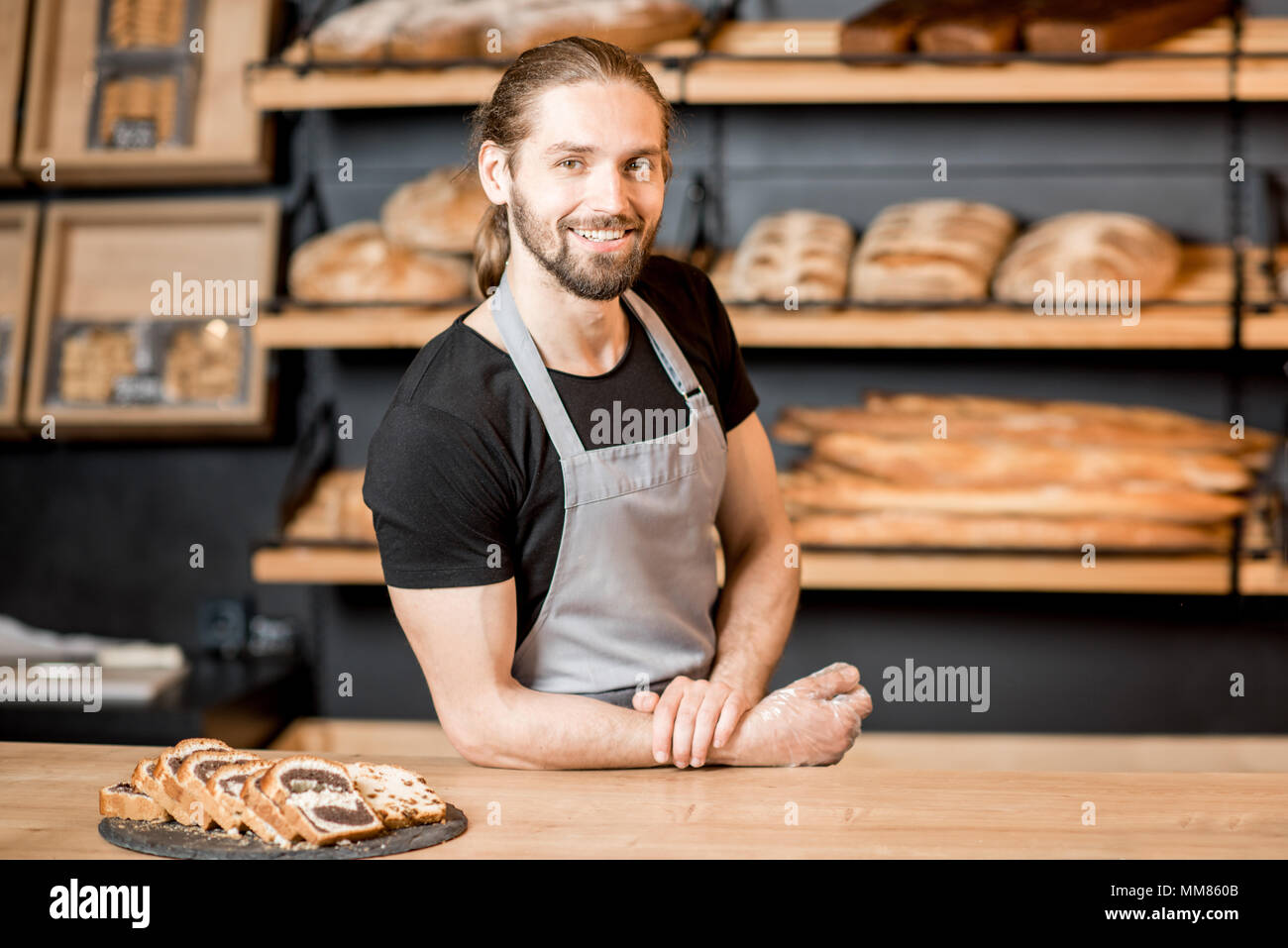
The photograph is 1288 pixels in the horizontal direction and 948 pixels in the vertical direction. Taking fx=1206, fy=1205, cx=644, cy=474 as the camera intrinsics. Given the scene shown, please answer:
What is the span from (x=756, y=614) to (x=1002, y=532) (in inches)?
32.5

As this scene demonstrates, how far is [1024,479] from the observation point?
226cm

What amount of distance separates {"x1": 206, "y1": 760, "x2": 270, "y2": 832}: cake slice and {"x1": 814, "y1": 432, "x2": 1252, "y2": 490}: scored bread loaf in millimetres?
1466

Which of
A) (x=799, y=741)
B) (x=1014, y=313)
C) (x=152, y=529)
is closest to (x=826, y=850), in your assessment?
(x=799, y=741)

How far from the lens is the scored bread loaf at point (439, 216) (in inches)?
92.1

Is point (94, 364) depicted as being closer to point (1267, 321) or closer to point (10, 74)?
point (10, 74)

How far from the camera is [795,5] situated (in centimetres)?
254

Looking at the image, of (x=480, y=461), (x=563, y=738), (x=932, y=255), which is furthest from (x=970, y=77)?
(x=563, y=738)

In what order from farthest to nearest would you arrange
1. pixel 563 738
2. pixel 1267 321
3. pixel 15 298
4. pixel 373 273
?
pixel 15 298, pixel 373 273, pixel 1267 321, pixel 563 738

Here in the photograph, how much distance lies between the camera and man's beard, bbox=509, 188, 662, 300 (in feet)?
4.36

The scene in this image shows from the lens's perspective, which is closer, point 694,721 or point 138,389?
point 694,721

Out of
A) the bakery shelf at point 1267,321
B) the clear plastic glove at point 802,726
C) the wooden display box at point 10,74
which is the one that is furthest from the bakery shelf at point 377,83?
the clear plastic glove at point 802,726

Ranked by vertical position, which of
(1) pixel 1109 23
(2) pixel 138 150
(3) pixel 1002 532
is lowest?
(3) pixel 1002 532

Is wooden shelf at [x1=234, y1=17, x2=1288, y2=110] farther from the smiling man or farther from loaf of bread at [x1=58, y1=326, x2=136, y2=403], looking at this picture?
the smiling man

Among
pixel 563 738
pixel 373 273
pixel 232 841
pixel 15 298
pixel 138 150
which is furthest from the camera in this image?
pixel 15 298
